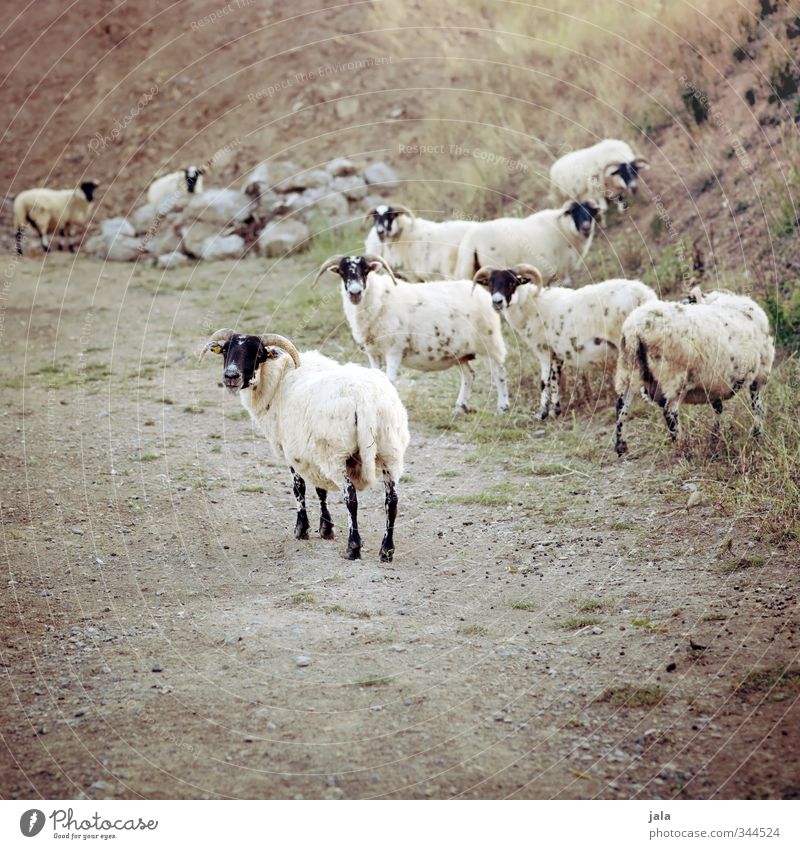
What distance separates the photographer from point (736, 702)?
237 inches

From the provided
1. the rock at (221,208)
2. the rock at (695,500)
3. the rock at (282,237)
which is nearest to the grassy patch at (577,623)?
the rock at (695,500)

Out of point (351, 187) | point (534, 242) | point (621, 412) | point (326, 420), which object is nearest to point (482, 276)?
point (621, 412)

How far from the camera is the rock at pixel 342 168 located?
2328cm

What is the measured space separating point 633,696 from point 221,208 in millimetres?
18906

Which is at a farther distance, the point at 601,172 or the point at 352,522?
the point at 601,172

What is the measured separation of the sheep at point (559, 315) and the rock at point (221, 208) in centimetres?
1149

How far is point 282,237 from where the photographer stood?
21062 mm

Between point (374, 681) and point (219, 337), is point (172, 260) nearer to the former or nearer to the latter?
point (219, 337)

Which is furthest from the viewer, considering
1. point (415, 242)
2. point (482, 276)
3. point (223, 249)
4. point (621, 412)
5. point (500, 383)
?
point (223, 249)

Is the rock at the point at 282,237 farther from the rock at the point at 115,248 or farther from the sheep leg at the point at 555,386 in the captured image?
the sheep leg at the point at 555,386

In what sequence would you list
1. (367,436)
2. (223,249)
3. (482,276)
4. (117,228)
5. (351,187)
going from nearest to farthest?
1. (367,436)
2. (482,276)
3. (223,249)
4. (351,187)
5. (117,228)

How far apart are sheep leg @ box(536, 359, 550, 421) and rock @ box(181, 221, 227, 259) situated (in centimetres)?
1175
